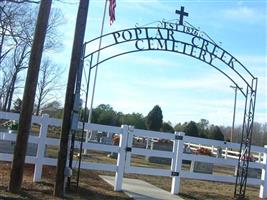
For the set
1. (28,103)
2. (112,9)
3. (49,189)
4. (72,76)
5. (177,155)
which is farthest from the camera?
(112,9)

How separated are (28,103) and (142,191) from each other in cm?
441

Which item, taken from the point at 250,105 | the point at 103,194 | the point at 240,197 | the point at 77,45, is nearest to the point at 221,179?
the point at 240,197

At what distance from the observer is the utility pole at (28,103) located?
11.8 meters

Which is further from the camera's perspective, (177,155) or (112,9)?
(112,9)

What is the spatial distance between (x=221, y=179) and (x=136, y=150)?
10.0 feet

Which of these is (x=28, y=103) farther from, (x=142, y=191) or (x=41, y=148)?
(x=142, y=191)

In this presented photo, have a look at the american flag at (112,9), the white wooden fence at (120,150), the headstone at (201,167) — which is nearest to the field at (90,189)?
the white wooden fence at (120,150)

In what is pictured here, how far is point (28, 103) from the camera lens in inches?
472

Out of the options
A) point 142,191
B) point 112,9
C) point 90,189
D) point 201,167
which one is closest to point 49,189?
point 90,189

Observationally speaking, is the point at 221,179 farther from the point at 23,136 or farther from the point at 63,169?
the point at 23,136

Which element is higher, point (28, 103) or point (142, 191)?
point (28, 103)

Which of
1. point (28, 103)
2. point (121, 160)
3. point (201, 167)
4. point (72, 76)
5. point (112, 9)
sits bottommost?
point (201, 167)

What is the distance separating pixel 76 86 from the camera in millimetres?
12703

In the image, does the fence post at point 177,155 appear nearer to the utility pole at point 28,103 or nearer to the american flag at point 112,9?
the american flag at point 112,9
